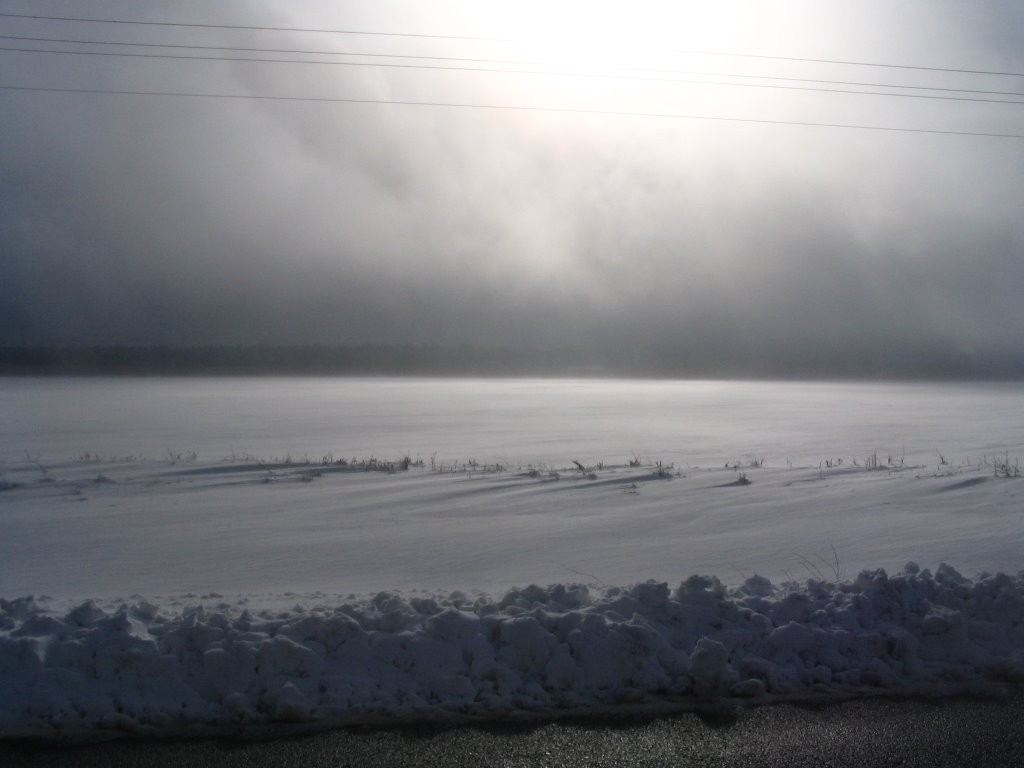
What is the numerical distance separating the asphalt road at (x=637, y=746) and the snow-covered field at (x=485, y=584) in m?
0.23

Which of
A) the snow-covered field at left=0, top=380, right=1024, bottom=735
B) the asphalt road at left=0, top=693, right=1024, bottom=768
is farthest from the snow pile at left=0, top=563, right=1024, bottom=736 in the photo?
the asphalt road at left=0, top=693, right=1024, bottom=768

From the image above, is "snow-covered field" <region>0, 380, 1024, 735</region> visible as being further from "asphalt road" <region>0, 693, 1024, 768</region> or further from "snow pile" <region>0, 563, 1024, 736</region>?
"asphalt road" <region>0, 693, 1024, 768</region>

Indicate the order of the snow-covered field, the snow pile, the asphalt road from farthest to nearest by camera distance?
the snow-covered field < the snow pile < the asphalt road

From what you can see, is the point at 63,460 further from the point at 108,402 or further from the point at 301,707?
the point at 108,402

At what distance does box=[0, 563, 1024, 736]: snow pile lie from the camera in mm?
4367

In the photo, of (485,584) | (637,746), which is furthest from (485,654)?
(485,584)

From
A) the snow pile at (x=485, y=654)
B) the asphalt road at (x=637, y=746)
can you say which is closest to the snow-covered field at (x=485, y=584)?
the snow pile at (x=485, y=654)

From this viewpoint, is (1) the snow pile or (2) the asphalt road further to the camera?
(1) the snow pile

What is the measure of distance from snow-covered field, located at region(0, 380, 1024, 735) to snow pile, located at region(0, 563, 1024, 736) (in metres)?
0.02

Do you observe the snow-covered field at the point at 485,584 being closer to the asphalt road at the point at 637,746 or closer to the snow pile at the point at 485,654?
the snow pile at the point at 485,654

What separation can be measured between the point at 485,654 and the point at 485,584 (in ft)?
8.12

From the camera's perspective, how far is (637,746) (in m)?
4.01

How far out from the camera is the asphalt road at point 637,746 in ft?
12.7

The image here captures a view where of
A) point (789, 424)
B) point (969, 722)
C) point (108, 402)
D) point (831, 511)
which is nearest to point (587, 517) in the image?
point (831, 511)
